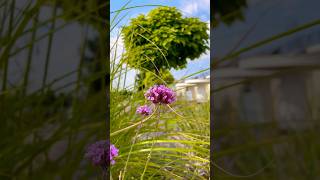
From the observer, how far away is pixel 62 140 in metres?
1.19

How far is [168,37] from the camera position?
6.34 ft

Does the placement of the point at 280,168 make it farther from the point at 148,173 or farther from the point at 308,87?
the point at 148,173

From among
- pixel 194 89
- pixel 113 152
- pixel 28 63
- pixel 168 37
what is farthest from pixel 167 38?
pixel 28 63

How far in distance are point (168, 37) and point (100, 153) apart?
2.30 ft

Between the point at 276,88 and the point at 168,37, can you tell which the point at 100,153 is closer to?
the point at 276,88

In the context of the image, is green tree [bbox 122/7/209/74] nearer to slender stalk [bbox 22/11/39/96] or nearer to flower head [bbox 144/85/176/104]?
flower head [bbox 144/85/176/104]

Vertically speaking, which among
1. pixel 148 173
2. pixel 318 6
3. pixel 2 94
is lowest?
pixel 148 173

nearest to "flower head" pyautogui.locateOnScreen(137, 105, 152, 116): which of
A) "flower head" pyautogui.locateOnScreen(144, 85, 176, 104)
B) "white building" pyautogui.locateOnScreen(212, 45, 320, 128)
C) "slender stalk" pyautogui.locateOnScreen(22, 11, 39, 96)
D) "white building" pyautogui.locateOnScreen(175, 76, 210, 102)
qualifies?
"flower head" pyautogui.locateOnScreen(144, 85, 176, 104)

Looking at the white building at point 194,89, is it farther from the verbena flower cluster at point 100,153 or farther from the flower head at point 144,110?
the verbena flower cluster at point 100,153

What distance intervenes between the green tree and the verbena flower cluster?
43 centimetres

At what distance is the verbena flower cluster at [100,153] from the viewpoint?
4.45 ft

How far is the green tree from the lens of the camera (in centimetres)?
184

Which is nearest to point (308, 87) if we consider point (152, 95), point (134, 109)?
point (152, 95)

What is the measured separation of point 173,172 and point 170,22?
67 cm
